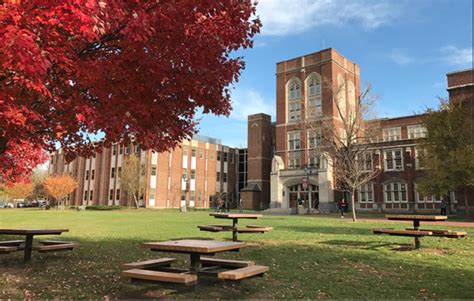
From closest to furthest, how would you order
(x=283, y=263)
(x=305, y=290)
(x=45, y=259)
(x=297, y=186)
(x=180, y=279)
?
1. (x=180, y=279)
2. (x=305, y=290)
3. (x=283, y=263)
4. (x=45, y=259)
5. (x=297, y=186)

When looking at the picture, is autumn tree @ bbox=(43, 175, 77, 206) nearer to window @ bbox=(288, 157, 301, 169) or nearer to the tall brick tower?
the tall brick tower

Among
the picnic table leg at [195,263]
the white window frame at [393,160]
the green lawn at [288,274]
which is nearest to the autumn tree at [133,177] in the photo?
the white window frame at [393,160]

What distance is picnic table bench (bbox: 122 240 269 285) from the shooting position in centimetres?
497

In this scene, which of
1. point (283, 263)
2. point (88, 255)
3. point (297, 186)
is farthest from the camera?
point (297, 186)

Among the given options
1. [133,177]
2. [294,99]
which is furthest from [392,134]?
[133,177]

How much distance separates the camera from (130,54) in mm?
5379

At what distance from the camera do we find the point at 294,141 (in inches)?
2164

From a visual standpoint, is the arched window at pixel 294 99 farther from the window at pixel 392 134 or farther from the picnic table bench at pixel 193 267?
the picnic table bench at pixel 193 267

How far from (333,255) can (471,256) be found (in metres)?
3.30

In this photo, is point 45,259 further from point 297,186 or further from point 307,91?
point 307,91

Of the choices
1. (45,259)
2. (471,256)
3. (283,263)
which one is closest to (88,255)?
(45,259)

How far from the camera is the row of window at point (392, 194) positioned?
1740 inches

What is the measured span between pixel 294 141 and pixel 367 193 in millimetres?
12408

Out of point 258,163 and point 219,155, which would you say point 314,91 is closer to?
point 258,163
